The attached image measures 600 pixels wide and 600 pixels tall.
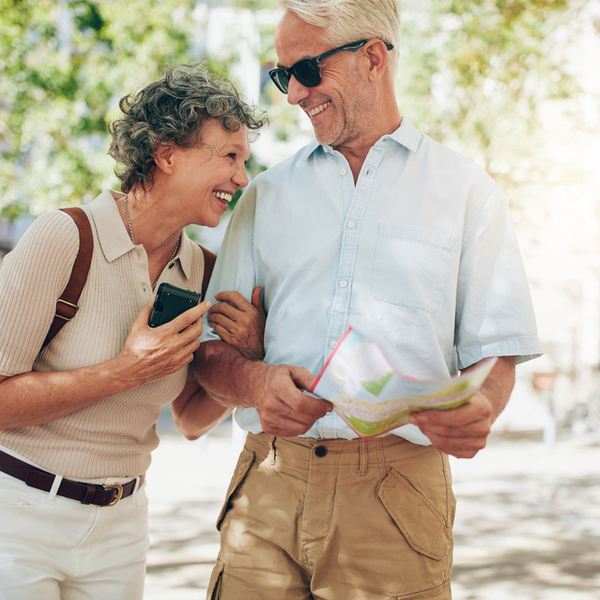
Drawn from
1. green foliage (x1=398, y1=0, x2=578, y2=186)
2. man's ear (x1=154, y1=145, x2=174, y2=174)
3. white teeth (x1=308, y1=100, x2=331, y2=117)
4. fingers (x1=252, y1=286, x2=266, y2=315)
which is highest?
green foliage (x1=398, y1=0, x2=578, y2=186)

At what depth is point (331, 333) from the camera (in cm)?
196

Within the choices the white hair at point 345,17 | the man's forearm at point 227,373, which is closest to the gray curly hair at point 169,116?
the white hair at point 345,17

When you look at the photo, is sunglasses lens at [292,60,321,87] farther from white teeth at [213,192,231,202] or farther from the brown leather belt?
the brown leather belt

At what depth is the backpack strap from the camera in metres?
1.92

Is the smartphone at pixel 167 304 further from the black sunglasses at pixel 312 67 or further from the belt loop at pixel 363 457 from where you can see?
the black sunglasses at pixel 312 67

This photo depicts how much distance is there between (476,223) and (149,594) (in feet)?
13.5

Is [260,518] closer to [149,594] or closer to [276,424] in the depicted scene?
[276,424]

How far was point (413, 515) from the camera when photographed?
192 cm

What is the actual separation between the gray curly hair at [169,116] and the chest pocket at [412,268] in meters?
0.73

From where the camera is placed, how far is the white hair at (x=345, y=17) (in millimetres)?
2066

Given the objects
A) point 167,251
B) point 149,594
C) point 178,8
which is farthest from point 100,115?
point 167,251

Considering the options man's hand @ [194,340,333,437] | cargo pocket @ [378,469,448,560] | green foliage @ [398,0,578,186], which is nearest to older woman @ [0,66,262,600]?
man's hand @ [194,340,333,437]

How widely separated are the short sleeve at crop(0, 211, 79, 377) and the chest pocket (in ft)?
3.15

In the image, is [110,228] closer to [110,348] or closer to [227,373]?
[110,348]
